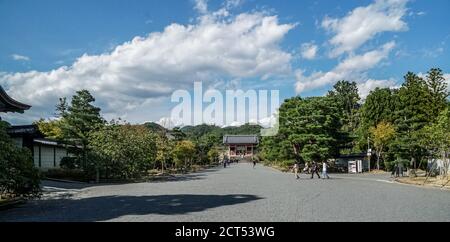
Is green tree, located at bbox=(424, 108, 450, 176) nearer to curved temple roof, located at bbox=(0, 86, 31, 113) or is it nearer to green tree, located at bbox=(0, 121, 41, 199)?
green tree, located at bbox=(0, 121, 41, 199)

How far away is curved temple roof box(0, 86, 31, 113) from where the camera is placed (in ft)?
57.4

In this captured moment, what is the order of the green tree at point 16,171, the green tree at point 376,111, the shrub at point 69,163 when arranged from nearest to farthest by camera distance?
the green tree at point 16,171, the shrub at point 69,163, the green tree at point 376,111

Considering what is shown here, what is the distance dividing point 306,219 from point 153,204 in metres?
5.91

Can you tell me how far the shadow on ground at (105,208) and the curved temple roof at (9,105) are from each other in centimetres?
470

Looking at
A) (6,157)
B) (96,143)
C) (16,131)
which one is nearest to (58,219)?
(6,157)

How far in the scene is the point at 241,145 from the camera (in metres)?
114

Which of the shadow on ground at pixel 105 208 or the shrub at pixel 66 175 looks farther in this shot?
the shrub at pixel 66 175

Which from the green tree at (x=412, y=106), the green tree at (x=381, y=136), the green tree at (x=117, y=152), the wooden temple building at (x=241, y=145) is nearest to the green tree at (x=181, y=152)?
the green tree at (x=117, y=152)

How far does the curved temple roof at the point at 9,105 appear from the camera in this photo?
17.5m

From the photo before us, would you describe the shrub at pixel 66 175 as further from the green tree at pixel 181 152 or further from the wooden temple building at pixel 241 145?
the wooden temple building at pixel 241 145

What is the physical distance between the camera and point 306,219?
10.6 meters

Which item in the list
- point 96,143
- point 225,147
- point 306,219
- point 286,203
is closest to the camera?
point 306,219
